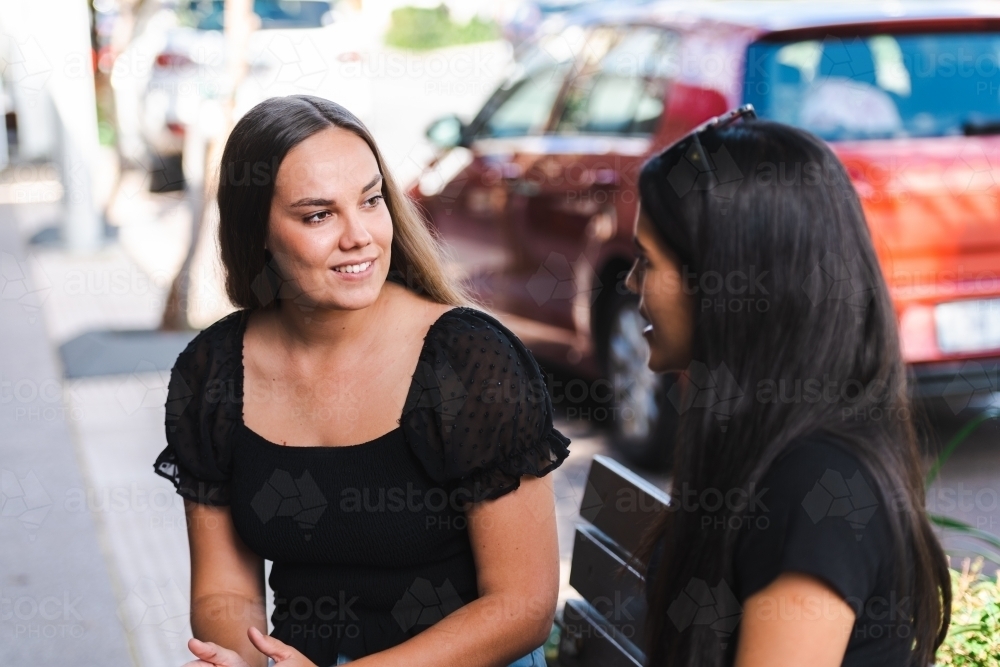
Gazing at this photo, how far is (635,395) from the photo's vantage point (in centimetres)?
495

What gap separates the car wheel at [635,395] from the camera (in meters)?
4.79

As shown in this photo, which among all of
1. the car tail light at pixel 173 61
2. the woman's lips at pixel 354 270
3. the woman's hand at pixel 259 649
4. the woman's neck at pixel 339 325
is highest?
the woman's lips at pixel 354 270

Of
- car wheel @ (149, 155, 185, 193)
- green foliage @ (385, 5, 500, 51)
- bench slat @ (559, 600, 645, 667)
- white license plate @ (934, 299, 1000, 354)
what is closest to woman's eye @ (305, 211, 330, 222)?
bench slat @ (559, 600, 645, 667)

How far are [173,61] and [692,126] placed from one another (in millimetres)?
9256

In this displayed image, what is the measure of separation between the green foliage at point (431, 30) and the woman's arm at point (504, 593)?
874 inches

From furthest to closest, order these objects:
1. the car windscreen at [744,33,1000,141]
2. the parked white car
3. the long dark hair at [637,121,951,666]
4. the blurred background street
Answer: the parked white car, the car windscreen at [744,33,1000,141], the blurred background street, the long dark hair at [637,121,951,666]

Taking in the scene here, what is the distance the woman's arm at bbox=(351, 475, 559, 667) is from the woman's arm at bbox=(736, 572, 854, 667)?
69 centimetres

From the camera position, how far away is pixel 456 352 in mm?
2234

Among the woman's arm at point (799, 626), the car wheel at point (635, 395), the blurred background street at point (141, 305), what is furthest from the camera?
the car wheel at point (635, 395)

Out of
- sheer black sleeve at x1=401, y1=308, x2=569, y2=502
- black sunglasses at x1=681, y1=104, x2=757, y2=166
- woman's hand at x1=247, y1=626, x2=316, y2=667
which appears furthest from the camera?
sheer black sleeve at x1=401, y1=308, x2=569, y2=502

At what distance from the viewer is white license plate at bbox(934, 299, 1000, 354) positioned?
14.1 ft

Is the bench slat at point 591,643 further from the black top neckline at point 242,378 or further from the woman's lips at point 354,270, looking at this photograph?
the woman's lips at point 354,270
